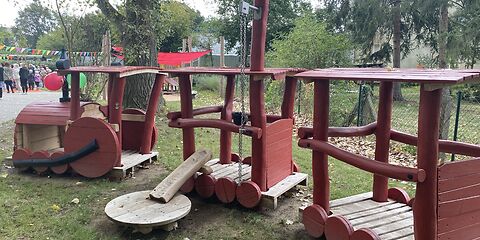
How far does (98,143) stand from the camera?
5203 mm

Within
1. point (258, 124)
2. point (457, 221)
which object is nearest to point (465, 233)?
point (457, 221)

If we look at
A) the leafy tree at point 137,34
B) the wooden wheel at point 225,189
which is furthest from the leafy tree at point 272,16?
the wooden wheel at point 225,189

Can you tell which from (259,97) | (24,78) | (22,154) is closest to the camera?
(259,97)

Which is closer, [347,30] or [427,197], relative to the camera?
[427,197]

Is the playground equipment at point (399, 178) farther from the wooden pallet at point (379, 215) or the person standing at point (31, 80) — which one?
the person standing at point (31, 80)

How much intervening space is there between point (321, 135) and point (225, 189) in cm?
135

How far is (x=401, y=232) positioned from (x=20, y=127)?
202 inches

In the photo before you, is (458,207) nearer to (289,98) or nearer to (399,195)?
(399,195)

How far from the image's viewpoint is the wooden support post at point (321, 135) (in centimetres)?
346

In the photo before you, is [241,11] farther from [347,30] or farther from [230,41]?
[230,41]

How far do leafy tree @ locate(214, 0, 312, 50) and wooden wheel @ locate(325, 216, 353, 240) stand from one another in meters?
20.6

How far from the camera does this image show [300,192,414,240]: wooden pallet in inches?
131

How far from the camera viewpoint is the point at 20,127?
19.1ft

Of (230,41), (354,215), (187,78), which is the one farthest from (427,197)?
(230,41)
